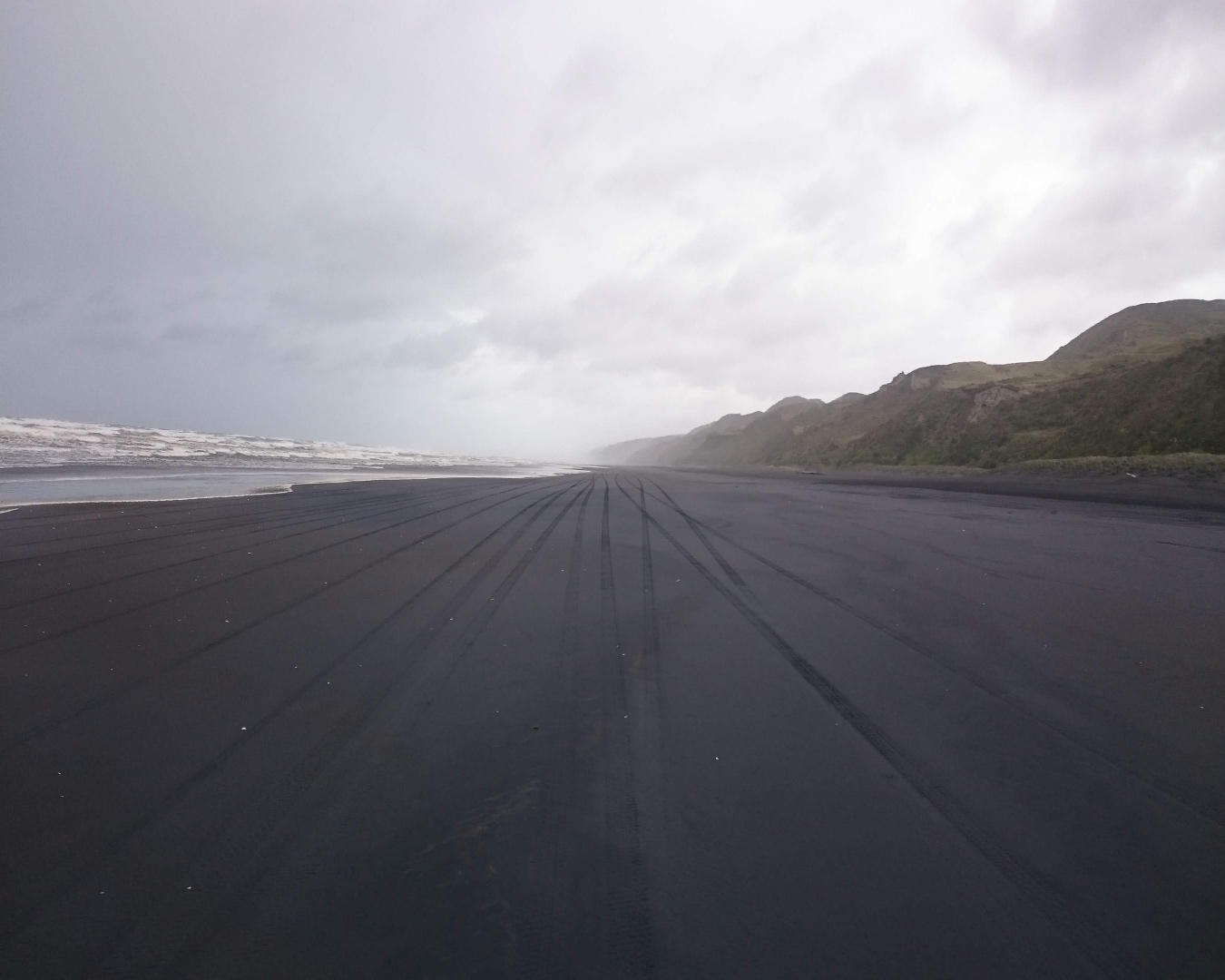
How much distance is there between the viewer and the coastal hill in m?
28.4

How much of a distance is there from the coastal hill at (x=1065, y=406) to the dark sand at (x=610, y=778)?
27.7m

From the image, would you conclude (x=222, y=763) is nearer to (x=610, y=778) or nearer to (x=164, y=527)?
(x=610, y=778)

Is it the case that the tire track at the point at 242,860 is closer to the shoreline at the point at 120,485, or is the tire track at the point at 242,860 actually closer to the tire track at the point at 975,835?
the tire track at the point at 975,835

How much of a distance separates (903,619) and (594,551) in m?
5.71

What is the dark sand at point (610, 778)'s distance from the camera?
2.46 m

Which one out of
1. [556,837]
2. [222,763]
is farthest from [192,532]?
[556,837]

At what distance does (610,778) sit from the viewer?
3645mm

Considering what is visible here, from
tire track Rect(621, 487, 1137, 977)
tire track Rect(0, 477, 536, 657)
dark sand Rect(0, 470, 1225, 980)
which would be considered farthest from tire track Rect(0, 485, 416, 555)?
tire track Rect(621, 487, 1137, 977)

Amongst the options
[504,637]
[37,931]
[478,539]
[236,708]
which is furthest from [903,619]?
[478,539]

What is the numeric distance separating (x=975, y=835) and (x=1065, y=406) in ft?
145

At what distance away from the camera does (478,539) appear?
41.1ft

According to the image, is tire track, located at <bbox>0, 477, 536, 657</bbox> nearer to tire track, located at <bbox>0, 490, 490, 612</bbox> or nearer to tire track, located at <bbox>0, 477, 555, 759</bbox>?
tire track, located at <bbox>0, 490, 490, 612</bbox>

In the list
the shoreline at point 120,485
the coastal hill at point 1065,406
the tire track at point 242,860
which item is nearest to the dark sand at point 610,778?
the tire track at point 242,860

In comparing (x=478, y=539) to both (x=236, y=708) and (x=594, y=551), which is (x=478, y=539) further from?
(x=236, y=708)
